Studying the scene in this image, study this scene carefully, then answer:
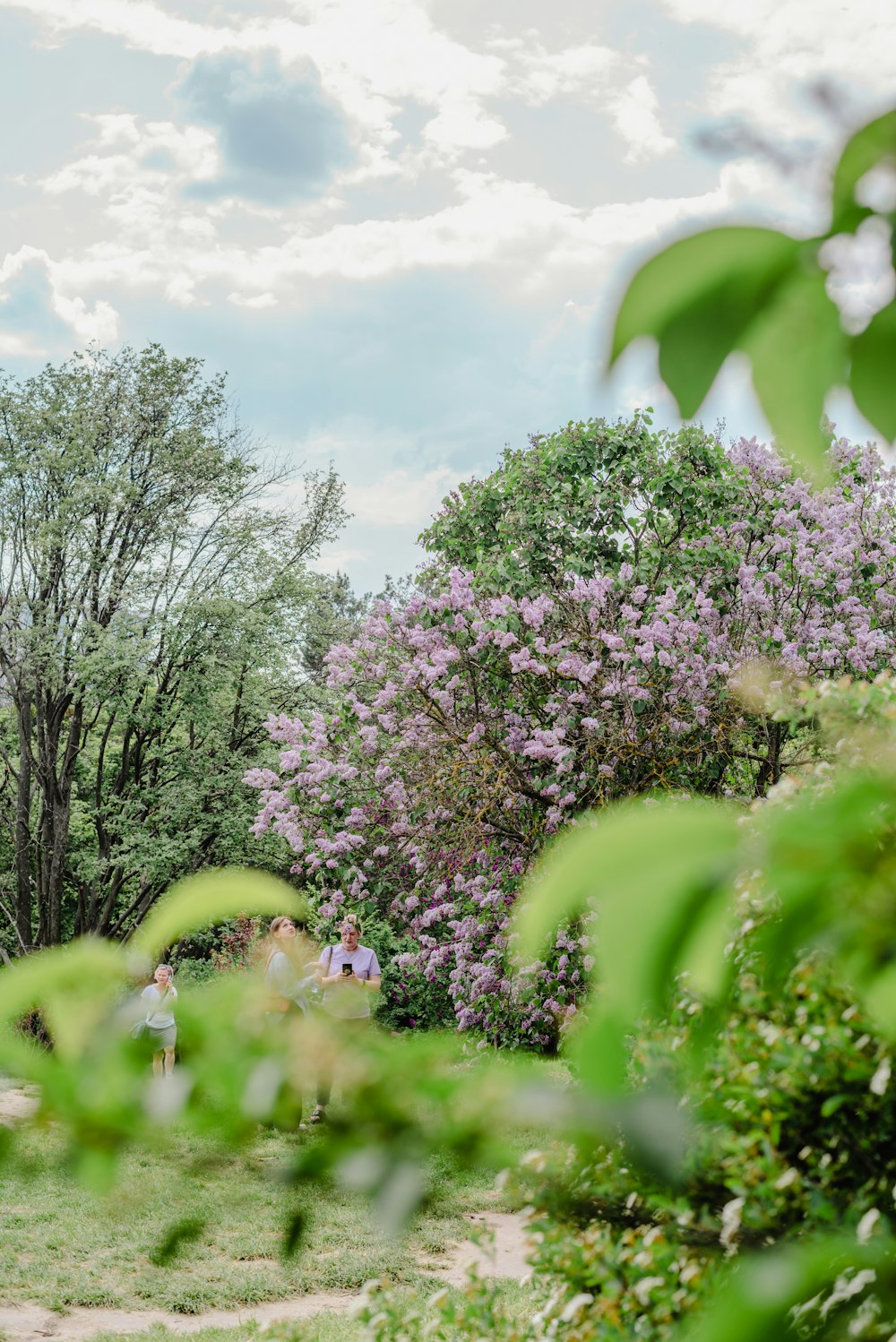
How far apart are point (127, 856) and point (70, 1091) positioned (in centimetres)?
1402

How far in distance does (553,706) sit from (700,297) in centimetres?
755

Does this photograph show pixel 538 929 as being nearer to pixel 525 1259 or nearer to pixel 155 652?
pixel 525 1259

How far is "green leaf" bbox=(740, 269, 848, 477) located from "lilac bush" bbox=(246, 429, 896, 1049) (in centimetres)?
717

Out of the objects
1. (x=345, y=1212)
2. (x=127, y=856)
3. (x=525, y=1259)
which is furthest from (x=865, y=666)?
(x=127, y=856)

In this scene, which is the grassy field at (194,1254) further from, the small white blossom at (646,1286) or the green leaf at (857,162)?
the green leaf at (857,162)

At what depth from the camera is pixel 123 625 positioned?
46.9 ft

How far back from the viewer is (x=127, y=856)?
13.8m

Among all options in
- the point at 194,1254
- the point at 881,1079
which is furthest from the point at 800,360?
the point at 194,1254

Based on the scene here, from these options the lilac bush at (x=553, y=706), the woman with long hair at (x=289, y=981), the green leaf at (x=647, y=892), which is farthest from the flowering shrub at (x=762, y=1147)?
the lilac bush at (x=553, y=706)

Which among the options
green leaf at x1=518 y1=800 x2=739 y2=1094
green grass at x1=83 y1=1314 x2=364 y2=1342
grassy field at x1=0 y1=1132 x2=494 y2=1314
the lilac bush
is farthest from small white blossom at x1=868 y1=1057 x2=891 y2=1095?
the lilac bush

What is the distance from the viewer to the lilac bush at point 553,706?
Answer: 7.93 meters

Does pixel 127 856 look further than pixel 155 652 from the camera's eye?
No

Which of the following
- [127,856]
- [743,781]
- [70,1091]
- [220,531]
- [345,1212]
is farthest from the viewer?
[220,531]

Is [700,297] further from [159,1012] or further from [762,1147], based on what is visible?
[762,1147]
